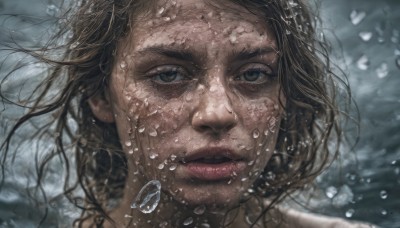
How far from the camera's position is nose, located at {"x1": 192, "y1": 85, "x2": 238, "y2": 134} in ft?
7.00

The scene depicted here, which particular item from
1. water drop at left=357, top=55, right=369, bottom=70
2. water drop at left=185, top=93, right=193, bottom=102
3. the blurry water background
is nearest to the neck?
water drop at left=185, top=93, right=193, bottom=102

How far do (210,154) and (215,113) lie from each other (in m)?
0.13

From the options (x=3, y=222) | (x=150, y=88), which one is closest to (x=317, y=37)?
(x=150, y=88)

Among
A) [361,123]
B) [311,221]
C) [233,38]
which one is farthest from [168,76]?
[361,123]

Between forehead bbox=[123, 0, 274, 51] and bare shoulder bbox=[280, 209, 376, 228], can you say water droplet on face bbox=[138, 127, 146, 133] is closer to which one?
forehead bbox=[123, 0, 274, 51]

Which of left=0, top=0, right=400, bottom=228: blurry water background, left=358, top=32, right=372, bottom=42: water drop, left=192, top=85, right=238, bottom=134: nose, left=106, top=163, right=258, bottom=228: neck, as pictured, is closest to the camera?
left=192, top=85, right=238, bottom=134: nose

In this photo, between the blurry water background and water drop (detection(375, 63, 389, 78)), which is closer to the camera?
the blurry water background

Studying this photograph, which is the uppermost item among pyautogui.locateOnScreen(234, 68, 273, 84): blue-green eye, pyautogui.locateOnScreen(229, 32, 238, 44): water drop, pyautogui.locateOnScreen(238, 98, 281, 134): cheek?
pyautogui.locateOnScreen(229, 32, 238, 44): water drop

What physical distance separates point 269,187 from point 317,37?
606 millimetres

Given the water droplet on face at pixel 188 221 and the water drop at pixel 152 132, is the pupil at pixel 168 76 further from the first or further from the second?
the water droplet on face at pixel 188 221

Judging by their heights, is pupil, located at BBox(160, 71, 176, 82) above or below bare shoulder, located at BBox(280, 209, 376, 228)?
above

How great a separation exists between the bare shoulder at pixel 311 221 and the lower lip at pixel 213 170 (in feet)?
2.57

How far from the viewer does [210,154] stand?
218 cm

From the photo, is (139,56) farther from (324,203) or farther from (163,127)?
(324,203)
